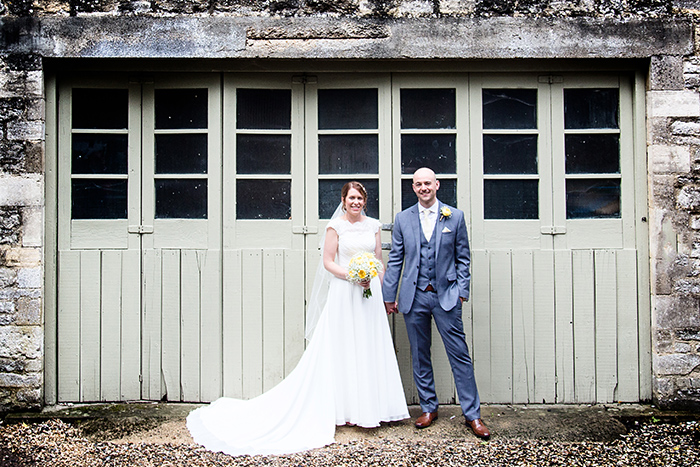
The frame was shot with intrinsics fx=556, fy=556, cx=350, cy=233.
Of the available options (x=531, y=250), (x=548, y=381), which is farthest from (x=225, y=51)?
(x=548, y=381)

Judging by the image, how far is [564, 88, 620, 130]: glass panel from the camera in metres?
4.52

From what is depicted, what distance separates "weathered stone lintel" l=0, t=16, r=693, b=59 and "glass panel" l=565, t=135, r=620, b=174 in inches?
25.5

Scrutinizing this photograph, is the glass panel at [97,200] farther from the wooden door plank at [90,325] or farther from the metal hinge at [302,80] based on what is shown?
the metal hinge at [302,80]

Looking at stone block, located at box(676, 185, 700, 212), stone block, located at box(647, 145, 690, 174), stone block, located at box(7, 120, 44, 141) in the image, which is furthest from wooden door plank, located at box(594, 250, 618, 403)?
stone block, located at box(7, 120, 44, 141)

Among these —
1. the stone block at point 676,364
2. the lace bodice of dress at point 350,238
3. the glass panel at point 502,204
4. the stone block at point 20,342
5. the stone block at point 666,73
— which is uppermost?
the stone block at point 666,73

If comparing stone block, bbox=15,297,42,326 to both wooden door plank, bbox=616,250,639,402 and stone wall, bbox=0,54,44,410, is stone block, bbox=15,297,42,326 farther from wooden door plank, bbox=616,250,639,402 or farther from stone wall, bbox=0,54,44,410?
wooden door plank, bbox=616,250,639,402

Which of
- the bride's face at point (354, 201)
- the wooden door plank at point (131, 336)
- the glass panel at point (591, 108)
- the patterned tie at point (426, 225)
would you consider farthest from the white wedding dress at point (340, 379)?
the glass panel at point (591, 108)

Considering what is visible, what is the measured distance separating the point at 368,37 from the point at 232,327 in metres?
2.52

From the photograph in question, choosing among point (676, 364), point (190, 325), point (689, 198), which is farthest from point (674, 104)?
point (190, 325)

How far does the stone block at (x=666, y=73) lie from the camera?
14.0 feet

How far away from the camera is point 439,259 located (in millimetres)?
3885

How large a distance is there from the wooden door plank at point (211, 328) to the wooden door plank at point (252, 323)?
0.66 feet

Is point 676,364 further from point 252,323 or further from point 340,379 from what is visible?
point 252,323

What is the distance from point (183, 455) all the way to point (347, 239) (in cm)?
179
